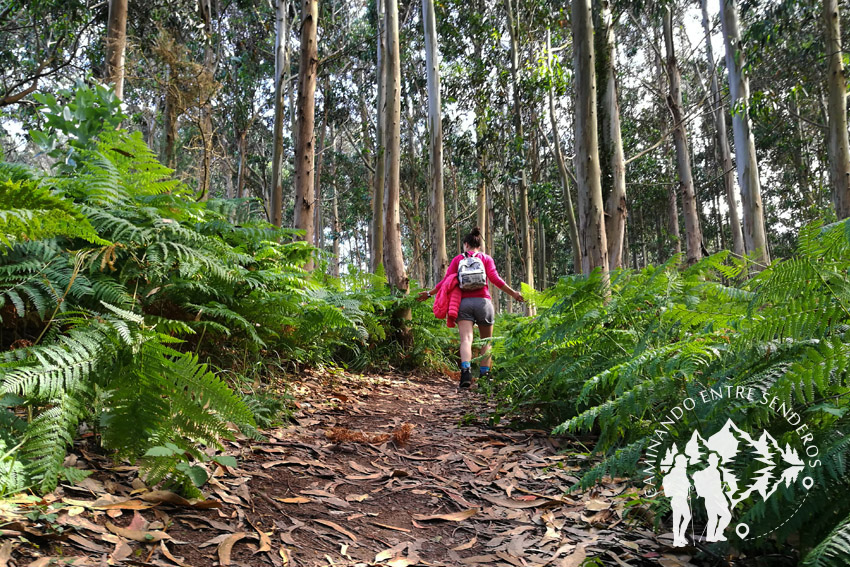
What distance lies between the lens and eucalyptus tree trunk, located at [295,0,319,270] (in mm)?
6461

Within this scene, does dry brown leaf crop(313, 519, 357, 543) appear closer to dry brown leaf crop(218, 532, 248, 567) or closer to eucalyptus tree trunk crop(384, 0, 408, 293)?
dry brown leaf crop(218, 532, 248, 567)

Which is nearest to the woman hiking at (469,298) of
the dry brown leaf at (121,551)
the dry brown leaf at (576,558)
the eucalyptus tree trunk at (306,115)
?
the eucalyptus tree trunk at (306,115)

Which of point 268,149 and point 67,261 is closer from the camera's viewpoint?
point 67,261

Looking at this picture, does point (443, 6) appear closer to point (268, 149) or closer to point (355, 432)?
point (268, 149)

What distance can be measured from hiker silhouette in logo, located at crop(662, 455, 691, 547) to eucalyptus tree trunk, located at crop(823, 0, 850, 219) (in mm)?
8921

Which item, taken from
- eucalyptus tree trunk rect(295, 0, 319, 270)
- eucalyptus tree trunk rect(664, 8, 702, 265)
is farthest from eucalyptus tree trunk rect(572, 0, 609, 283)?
eucalyptus tree trunk rect(664, 8, 702, 265)

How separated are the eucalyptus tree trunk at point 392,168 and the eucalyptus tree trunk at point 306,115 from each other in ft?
3.55

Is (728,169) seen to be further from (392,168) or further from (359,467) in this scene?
(359,467)

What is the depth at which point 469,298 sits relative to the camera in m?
5.52

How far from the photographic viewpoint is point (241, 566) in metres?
1.55

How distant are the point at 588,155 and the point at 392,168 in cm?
380

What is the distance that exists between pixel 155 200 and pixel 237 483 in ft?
5.70

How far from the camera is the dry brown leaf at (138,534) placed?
60.1 inches

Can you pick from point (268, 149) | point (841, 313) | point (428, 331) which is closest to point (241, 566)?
point (841, 313)
